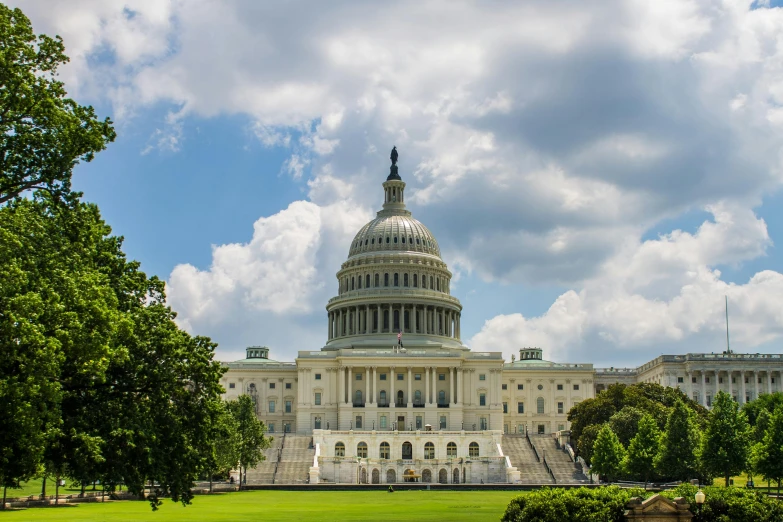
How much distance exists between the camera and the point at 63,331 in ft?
122

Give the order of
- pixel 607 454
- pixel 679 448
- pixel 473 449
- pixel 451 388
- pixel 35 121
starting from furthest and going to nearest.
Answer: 1. pixel 451 388
2. pixel 473 449
3. pixel 607 454
4. pixel 679 448
5. pixel 35 121

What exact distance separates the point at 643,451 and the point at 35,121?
3003 inches

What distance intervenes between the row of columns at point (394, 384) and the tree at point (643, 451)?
2243 inches

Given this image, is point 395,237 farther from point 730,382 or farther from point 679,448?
point 679,448

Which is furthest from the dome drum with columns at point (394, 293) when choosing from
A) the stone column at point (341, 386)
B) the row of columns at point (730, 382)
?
the row of columns at point (730, 382)

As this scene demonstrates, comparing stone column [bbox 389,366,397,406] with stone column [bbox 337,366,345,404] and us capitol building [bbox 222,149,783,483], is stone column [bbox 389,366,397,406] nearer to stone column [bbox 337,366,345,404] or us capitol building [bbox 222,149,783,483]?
us capitol building [bbox 222,149,783,483]

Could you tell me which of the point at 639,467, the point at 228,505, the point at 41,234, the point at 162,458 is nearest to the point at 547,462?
the point at 639,467

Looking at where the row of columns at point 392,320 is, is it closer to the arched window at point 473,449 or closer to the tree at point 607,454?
the arched window at point 473,449

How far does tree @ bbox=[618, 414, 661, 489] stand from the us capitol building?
112 feet

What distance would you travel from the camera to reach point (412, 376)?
16038 centimetres

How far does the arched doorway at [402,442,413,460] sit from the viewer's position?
13825cm

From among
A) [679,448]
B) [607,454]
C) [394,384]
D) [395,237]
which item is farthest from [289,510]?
[395,237]

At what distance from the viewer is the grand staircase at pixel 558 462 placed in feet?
401

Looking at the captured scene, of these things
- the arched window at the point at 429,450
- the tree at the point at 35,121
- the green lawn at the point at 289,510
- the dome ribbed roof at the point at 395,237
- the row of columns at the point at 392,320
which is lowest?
the green lawn at the point at 289,510
